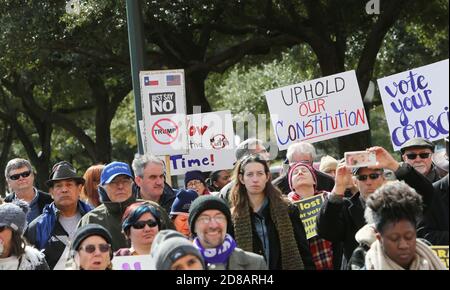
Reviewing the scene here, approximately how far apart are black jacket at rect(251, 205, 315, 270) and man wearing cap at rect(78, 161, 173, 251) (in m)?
0.94

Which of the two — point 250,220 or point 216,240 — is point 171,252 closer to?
point 216,240

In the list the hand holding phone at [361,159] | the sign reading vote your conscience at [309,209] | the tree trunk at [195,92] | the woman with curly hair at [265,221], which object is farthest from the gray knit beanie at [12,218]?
the tree trunk at [195,92]

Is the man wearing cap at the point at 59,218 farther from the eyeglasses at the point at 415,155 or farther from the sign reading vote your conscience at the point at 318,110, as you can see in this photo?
the eyeglasses at the point at 415,155

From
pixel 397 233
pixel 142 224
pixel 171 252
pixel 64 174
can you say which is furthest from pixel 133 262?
pixel 64 174

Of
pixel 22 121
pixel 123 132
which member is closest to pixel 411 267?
pixel 22 121

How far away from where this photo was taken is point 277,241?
639 cm

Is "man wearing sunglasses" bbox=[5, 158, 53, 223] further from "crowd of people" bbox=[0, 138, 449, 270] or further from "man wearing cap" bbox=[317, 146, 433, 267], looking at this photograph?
"man wearing cap" bbox=[317, 146, 433, 267]

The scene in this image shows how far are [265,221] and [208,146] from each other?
394 centimetres

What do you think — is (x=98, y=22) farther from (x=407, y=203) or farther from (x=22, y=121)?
(x=22, y=121)

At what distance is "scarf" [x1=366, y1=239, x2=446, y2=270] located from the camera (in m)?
4.73

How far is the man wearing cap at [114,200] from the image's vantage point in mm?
6766

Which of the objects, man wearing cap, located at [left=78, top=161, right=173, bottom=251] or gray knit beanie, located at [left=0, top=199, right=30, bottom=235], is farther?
man wearing cap, located at [left=78, top=161, right=173, bottom=251]

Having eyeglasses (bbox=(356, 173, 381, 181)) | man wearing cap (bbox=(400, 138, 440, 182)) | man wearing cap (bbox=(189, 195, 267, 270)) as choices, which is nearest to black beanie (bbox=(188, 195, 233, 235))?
man wearing cap (bbox=(189, 195, 267, 270))

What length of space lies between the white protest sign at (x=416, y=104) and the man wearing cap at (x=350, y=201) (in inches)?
79.6
